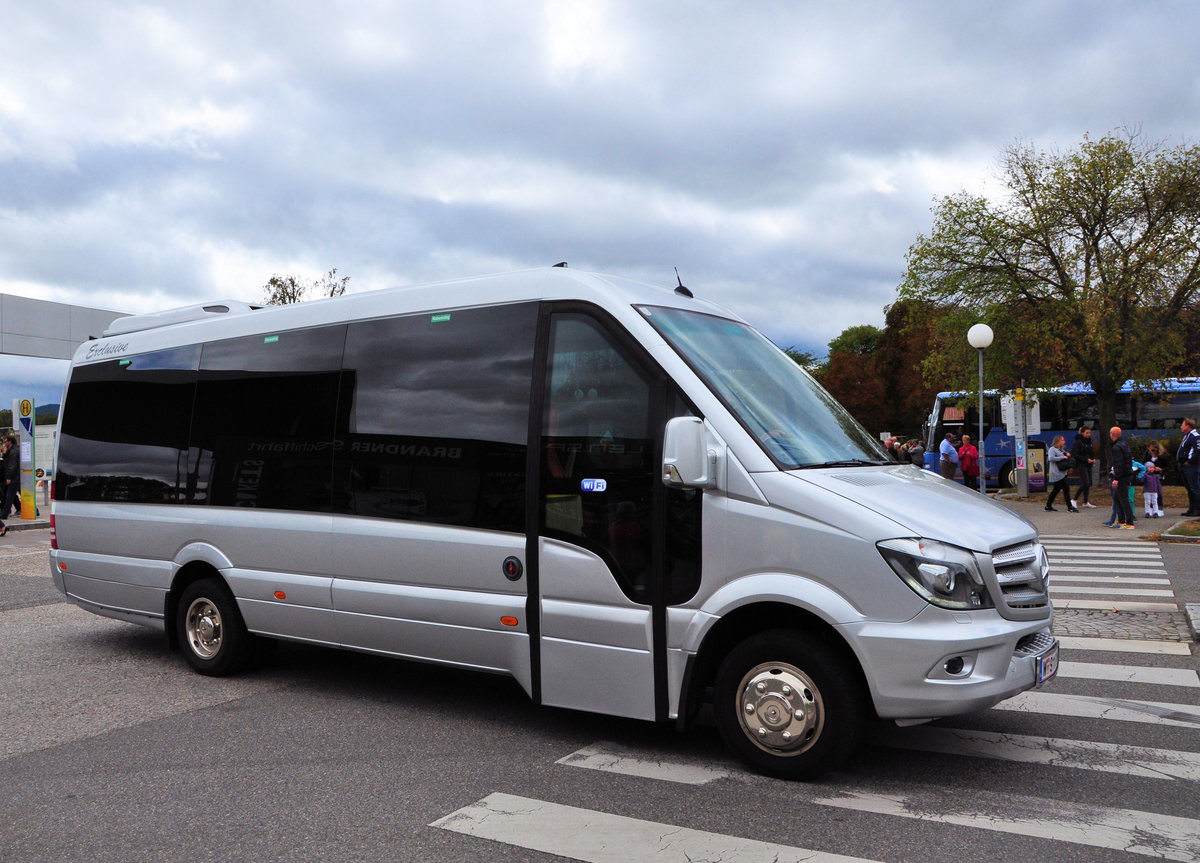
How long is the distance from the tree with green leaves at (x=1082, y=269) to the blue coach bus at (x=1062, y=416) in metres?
2.55

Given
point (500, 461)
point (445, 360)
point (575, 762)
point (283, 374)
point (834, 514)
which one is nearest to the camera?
point (834, 514)

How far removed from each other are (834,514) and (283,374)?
4.07m

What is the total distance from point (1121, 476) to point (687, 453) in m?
16.4

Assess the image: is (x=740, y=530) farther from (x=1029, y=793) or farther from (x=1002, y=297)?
(x=1002, y=297)

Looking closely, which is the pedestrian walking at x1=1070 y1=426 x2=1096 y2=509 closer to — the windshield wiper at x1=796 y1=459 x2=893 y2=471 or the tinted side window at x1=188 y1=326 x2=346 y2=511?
the windshield wiper at x1=796 y1=459 x2=893 y2=471

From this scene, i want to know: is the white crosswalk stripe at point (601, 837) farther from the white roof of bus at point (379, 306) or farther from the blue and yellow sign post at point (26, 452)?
the blue and yellow sign post at point (26, 452)

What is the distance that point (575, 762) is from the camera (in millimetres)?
5230

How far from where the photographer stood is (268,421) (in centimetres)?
707

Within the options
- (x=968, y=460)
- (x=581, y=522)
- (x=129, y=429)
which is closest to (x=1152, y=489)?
(x=968, y=460)

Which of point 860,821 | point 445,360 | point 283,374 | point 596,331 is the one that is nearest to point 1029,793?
point 860,821

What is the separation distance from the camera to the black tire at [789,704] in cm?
463

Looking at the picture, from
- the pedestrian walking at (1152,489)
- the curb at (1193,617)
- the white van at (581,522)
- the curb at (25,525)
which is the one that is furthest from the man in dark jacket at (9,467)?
the pedestrian walking at (1152,489)

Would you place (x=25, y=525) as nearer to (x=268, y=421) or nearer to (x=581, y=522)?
(x=268, y=421)

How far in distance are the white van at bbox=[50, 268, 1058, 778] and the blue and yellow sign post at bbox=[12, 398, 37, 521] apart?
19695 mm
